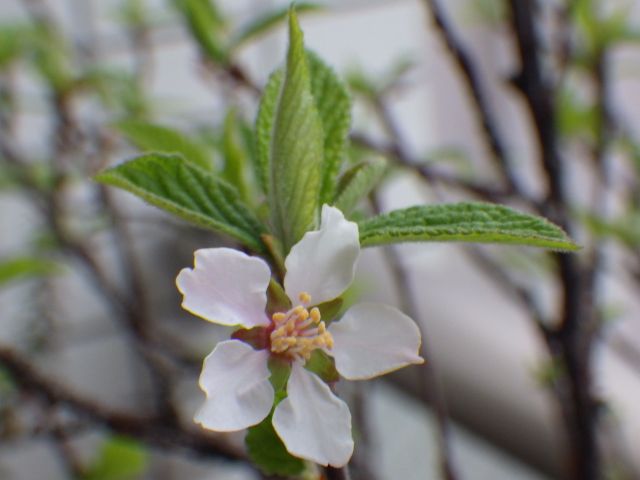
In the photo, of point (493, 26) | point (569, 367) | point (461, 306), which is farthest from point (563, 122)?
point (461, 306)

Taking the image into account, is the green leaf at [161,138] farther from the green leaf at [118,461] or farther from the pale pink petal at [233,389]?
the green leaf at [118,461]

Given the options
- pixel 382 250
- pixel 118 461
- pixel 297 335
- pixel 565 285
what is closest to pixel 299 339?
pixel 297 335

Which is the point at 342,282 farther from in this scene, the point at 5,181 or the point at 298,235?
the point at 5,181

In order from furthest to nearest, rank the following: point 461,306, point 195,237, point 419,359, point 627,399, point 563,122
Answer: point 461,306, point 195,237, point 627,399, point 563,122, point 419,359

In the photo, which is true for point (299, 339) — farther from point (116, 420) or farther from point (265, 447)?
point (116, 420)

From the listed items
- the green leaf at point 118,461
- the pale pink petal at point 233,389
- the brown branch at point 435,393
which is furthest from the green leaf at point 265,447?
the green leaf at point 118,461
